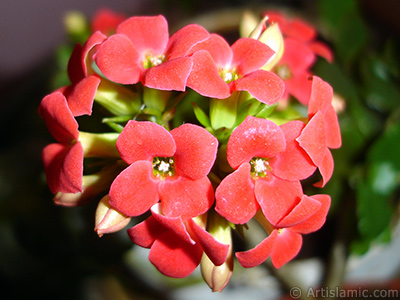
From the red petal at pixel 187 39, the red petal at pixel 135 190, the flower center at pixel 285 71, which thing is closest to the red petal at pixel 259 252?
the red petal at pixel 135 190

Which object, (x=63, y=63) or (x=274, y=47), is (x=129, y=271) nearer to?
(x=63, y=63)

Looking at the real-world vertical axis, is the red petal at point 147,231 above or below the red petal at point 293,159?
below

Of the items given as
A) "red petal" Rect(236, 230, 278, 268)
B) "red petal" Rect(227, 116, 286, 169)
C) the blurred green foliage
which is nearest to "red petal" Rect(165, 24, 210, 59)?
"red petal" Rect(227, 116, 286, 169)

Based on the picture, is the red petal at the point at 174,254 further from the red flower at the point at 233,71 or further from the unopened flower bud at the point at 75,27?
the unopened flower bud at the point at 75,27

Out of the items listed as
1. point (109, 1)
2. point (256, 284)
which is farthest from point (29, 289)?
point (109, 1)

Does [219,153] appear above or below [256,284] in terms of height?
above

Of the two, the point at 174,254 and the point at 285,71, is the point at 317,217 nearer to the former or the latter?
the point at 174,254
